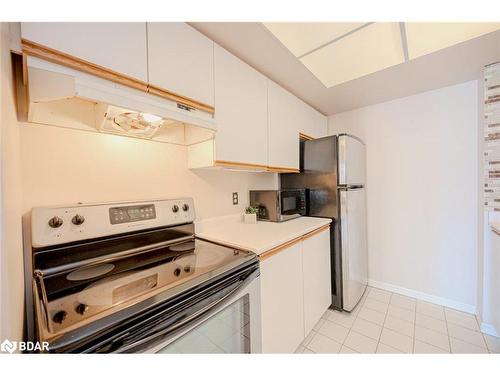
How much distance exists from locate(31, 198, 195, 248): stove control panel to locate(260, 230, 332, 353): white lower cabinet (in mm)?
618

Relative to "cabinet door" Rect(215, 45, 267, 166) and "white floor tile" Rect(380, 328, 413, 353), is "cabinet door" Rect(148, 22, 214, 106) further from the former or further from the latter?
"white floor tile" Rect(380, 328, 413, 353)

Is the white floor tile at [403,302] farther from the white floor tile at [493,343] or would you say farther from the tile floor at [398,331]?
the white floor tile at [493,343]

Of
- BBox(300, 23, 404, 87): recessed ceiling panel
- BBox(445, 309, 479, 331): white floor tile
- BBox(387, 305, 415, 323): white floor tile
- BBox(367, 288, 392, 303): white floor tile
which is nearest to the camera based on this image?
BBox(300, 23, 404, 87): recessed ceiling panel

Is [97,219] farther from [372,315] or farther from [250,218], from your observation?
[372,315]

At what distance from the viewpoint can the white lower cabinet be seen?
3.56 ft

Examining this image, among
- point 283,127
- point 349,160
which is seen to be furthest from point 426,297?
point 283,127

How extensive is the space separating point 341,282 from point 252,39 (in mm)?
2025

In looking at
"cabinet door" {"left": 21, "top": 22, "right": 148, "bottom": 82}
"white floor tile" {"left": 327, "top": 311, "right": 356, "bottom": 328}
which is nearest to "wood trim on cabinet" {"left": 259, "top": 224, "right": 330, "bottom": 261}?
"white floor tile" {"left": 327, "top": 311, "right": 356, "bottom": 328}

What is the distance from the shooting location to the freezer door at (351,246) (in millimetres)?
1743

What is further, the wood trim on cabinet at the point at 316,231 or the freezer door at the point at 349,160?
the freezer door at the point at 349,160

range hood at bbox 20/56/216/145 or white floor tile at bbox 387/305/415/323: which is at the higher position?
range hood at bbox 20/56/216/145

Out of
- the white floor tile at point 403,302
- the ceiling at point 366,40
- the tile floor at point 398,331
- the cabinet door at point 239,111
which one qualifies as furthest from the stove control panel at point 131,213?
the white floor tile at point 403,302

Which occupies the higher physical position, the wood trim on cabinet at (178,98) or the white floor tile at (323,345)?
the wood trim on cabinet at (178,98)

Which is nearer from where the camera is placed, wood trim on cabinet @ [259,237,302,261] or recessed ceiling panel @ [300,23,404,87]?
wood trim on cabinet @ [259,237,302,261]
